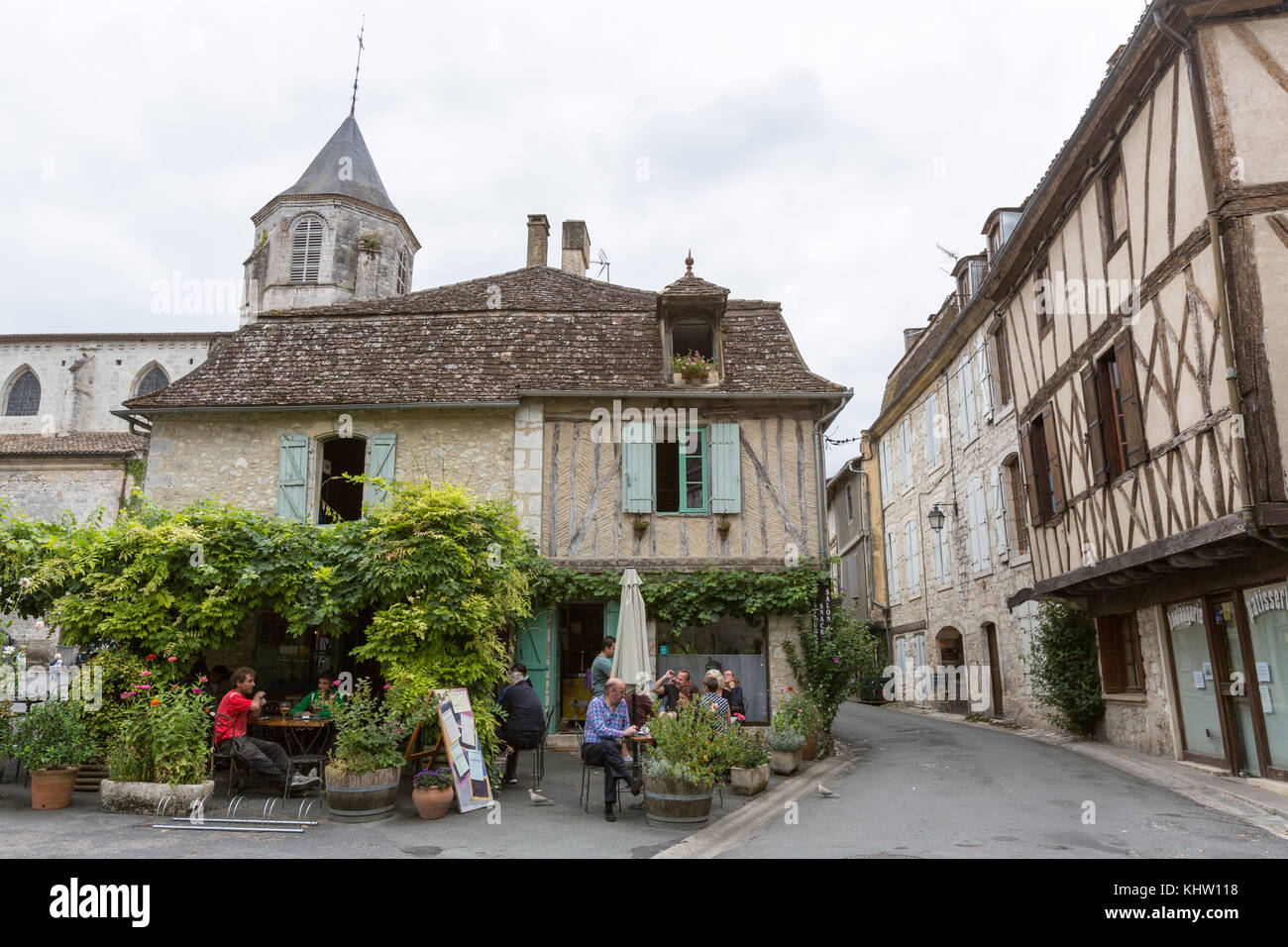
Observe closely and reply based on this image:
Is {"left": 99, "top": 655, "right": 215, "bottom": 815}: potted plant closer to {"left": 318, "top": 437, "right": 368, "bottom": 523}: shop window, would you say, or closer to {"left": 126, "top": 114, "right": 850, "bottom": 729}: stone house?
{"left": 126, "top": 114, "right": 850, "bottom": 729}: stone house

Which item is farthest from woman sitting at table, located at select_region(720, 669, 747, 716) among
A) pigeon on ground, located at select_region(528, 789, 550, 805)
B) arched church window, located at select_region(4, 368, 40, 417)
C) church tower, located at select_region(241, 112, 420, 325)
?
arched church window, located at select_region(4, 368, 40, 417)

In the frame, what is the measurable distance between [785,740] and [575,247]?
38.9 ft

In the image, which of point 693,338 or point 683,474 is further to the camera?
point 693,338

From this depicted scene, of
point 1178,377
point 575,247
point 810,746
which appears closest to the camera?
point 1178,377

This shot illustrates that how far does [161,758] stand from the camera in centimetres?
711

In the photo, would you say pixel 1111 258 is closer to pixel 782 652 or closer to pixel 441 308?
pixel 782 652

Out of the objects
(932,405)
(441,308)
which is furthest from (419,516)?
(932,405)

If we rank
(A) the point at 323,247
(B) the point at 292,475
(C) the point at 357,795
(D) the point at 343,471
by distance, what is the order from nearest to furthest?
(C) the point at 357,795, (B) the point at 292,475, (D) the point at 343,471, (A) the point at 323,247

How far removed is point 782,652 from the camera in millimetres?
11461

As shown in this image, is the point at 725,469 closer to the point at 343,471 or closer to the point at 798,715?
the point at 798,715

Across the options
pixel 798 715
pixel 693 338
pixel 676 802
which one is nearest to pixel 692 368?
pixel 693 338

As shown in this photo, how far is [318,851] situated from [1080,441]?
9707 millimetres

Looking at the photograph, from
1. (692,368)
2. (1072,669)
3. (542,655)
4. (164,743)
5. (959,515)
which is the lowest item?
(164,743)

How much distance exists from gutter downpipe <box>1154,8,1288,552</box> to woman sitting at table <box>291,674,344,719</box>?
7827mm
